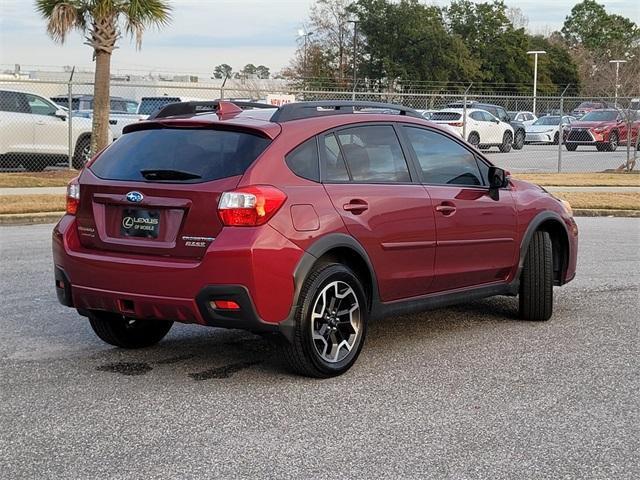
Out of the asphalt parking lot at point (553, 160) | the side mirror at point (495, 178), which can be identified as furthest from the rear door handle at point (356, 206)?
the asphalt parking lot at point (553, 160)

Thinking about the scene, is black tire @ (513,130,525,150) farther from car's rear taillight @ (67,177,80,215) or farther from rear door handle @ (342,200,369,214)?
car's rear taillight @ (67,177,80,215)

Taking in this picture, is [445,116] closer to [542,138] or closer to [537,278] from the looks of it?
[542,138]

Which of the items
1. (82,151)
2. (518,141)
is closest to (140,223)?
(82,151)

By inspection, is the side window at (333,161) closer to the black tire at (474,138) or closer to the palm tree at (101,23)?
the palm tree at (101,23)

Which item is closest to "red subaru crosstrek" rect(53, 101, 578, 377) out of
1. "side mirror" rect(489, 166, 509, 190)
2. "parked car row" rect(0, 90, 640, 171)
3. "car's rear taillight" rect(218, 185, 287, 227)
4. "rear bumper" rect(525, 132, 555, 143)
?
"car's rear taillight" rect(218, 185, 287, 227)

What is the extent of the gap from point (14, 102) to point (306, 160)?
1578cm

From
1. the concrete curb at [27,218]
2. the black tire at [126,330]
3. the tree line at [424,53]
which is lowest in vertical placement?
the black tire at [126,330]

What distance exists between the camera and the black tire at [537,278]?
7.39 m

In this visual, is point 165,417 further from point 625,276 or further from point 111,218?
point 625,276

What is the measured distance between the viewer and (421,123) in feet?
22.2

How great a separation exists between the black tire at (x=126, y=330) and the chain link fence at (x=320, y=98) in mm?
13919

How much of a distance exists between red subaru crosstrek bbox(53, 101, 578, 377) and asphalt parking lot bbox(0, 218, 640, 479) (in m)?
0.35

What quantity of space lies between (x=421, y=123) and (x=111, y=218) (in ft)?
7.59

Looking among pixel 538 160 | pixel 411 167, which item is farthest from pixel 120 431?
pixel 538 160
